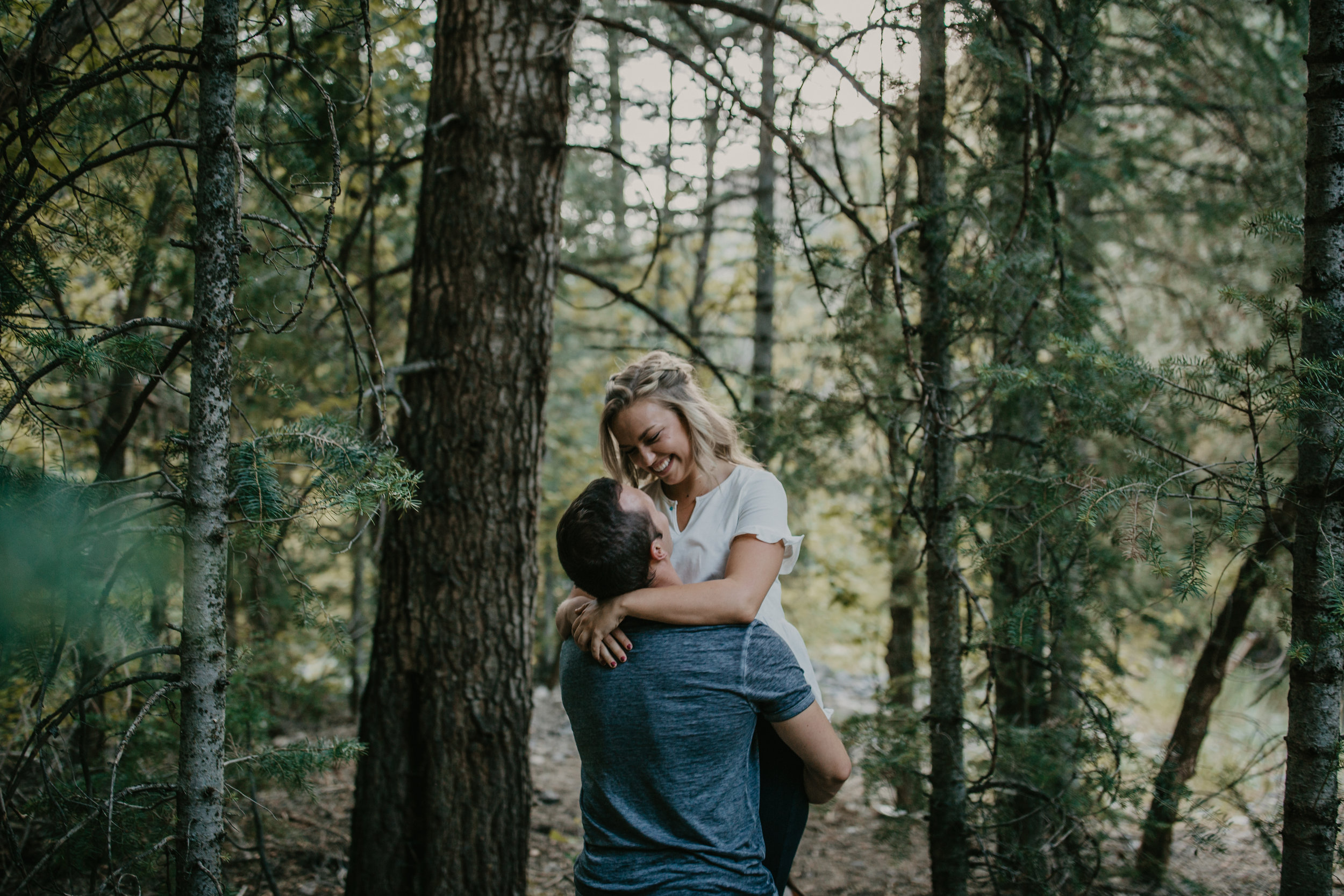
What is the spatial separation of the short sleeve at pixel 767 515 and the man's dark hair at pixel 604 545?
39 cm

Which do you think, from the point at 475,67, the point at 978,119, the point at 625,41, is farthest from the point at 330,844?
the point at 625,41

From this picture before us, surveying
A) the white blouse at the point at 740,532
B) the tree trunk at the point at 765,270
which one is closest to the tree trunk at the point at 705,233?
the tree trunk at the point at 765,270

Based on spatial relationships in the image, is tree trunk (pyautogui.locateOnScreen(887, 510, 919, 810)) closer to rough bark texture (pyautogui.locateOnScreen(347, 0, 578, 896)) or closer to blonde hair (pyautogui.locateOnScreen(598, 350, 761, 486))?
blonde hair (pyautogui.locateOnScreen(598, 350, 761, 486))

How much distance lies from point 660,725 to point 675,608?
27cm

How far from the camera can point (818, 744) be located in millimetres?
2014

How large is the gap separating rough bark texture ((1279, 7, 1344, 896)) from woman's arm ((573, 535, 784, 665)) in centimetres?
141

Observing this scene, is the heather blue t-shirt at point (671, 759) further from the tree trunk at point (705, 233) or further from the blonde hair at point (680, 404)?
the tree trunk at point (705, 233)

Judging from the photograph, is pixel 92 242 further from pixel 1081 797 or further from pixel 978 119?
pixel 1081 797

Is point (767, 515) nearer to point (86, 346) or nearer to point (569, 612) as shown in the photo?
point (569, 612)

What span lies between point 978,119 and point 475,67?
2.10 meters

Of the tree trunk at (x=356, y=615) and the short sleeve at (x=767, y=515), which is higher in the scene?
the short sleeve at (x=767, y=515)

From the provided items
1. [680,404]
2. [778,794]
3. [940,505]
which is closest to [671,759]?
[778,794]

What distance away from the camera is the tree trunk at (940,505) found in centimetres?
279

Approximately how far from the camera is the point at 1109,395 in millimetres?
2527
